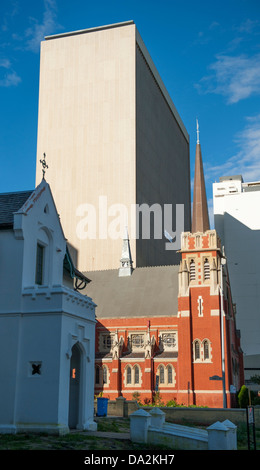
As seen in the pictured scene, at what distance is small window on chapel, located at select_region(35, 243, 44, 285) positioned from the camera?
25359 millimetres

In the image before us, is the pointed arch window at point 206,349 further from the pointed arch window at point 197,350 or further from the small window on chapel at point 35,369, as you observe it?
the small window on chapel at point 35,369

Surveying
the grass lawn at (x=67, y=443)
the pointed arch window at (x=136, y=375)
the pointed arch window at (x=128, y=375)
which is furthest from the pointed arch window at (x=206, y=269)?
the grass lawn at (x=67, y=443)

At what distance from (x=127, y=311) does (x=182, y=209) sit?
2310 inches

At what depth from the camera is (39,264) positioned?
84.0 feet

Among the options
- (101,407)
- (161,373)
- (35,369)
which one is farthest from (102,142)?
(35,369)

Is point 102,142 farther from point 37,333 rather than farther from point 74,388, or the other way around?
point 37,333

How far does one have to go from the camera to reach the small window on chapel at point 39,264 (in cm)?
2536

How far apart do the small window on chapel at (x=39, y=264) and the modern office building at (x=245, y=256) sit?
69.9 m

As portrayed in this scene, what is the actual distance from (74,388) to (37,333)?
4.06 meters

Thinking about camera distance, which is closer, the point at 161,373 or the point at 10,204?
the point at 10,204

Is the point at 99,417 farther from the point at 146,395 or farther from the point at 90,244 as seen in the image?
the point at 90,244

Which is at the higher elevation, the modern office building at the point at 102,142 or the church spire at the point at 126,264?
the modern office building at the point at 102,142
